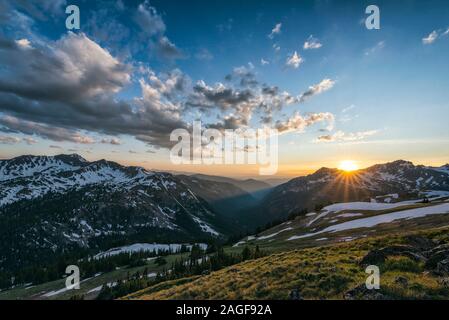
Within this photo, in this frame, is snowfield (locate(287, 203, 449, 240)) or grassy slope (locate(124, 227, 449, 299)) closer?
grassy slope (locate(124, 227, 449, 299))

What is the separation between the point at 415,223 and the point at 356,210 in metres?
51.4

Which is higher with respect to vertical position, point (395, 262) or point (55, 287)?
point (395, 262)

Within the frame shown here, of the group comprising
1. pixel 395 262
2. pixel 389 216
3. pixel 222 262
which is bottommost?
pixel 222 262

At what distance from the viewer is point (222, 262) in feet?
222

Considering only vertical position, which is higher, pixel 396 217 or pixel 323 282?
pixel 323 282

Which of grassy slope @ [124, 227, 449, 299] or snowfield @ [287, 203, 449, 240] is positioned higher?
grassy slope @ [124, 227, 449, 299]

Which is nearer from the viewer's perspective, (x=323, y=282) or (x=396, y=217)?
(x=323, y=282)

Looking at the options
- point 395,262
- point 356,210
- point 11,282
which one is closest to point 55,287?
point 11,282

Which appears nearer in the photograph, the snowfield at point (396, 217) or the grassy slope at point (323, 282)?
the grassy slope at point (323, 282)

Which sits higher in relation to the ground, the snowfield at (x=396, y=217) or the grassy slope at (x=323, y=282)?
the grassy slope at (x=323, y=282)
